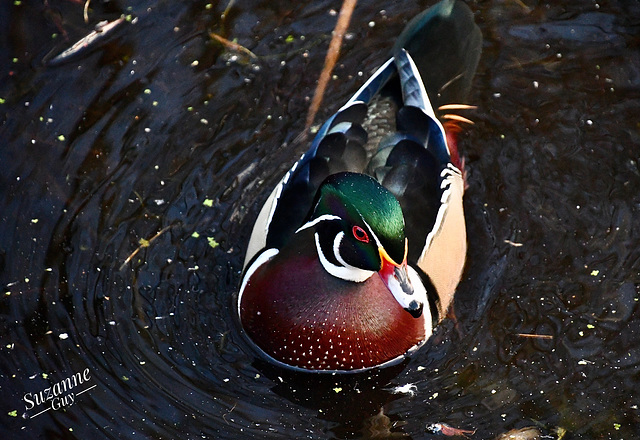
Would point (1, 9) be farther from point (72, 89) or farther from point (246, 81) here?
point (246, 81)

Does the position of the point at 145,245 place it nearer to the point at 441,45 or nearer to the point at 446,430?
the point at 446,430

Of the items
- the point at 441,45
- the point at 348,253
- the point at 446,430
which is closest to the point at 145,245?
the point at 348,253

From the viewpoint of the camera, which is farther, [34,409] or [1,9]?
[1,9]

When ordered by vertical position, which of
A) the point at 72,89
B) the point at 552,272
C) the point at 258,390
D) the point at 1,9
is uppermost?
the point at 1,9

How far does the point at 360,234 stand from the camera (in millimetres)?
4137

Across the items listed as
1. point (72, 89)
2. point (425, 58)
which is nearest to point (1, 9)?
point (72, 89)

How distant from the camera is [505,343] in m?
4.61

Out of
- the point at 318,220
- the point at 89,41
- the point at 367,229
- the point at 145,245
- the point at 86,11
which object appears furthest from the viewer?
the point at 86,11

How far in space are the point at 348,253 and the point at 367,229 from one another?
289mm

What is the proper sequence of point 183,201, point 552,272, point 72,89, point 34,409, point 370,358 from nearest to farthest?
point 34,409 → point 370,358 → point 552,272 → point 183,201 → point 72,89

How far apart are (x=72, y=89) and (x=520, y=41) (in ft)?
9.68

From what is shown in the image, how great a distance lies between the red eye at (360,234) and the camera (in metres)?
4.10

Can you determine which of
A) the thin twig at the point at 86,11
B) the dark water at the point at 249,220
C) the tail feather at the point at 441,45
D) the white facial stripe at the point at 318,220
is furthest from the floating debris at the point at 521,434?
the thin twig at the point at 86,11

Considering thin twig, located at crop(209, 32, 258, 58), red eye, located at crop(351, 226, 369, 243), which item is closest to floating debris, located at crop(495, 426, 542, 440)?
red eye, located at crop(351, 226, 369, 243)
